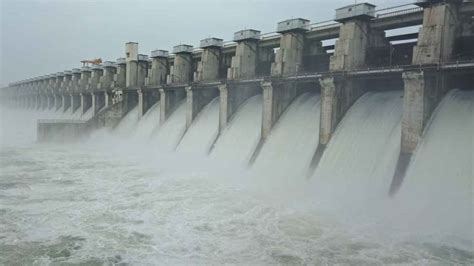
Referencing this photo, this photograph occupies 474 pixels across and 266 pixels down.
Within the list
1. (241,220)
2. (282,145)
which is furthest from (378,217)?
(282,145)

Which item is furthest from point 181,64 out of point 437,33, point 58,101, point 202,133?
point 58,101

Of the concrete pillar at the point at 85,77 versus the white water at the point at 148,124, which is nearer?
the white water at the point at 148,124

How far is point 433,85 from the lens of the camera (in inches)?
688

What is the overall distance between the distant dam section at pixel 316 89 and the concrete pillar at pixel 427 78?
0.14ft

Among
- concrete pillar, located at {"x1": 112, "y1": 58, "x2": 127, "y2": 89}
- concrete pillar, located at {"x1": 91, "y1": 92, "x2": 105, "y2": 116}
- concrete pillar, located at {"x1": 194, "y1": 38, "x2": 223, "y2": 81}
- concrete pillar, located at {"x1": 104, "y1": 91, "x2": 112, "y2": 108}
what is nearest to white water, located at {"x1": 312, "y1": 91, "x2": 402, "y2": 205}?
concrete pillar, located at {"x1": 194, "y1": 38, "x2": 223, "y2": 81}

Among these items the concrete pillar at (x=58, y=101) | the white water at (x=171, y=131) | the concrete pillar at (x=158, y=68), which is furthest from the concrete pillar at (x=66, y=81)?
the white water at (x=171, y=131)

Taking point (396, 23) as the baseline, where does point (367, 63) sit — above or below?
below

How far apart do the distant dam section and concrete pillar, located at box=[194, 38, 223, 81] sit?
0.27 ft

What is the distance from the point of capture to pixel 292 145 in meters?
22.7

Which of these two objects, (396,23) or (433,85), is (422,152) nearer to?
(433,85)

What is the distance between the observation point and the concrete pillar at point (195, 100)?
3238 centimetres

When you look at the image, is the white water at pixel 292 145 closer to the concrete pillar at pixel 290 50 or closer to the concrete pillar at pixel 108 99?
the concrete pillar at pixel 290 50

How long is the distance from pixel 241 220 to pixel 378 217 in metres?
4.73

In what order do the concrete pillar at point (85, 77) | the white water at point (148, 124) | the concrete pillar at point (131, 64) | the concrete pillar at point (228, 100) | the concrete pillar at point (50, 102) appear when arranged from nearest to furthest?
the concrete pillar at point (228, 100), the white water at point (148, 124), the concrete pillar at point (131, 64), the concrete pillar at point (85, 77), the concrete pillar at point (50, 102)
